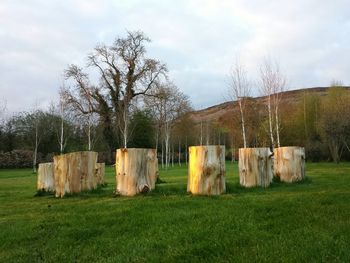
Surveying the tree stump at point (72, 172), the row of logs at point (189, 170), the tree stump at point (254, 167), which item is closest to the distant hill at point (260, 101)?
the tree stump at point (254, 167)

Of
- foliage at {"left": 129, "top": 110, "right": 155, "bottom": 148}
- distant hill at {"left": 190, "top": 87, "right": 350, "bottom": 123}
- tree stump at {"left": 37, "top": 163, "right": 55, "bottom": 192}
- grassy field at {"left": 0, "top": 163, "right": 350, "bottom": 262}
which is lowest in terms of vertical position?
grassy field at {"left": 0, "top": 163, "right": 350, "bottom": 262}

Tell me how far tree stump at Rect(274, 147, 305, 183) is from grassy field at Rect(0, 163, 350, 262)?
5.47 m

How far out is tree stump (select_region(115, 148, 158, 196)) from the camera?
994 cm

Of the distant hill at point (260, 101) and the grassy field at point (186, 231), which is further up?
the distant hill at point (260, 101)

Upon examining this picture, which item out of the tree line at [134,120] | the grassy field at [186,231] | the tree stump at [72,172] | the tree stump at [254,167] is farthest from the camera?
the tree line at [134,120]

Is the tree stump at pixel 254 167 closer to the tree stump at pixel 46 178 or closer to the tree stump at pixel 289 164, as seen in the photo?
the tree stump at pixel 289 164

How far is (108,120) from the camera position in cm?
5678

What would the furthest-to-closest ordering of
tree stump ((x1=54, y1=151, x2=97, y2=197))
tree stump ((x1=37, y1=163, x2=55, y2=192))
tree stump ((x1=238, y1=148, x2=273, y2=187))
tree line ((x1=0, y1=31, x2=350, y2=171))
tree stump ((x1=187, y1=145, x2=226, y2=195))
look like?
tree line ((x1=0, y1=31, x2=350, y2=171)) < tree stump ((x1=37, y1=163, x2=55, y2=192)) < tree stump ((x1=238, y1=148, x2=273, y2=187)) < tree stump ((x1=54, y1=151, x2=97, y2=197)) < tree stump ((x1=187, y1=145, x2=226, y2=195))

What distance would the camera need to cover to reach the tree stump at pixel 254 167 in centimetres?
1161

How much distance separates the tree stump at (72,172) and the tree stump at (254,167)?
4084mm

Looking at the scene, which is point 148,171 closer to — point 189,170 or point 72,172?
point 189,170

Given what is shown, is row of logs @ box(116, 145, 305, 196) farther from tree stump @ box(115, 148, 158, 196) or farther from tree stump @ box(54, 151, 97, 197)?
tree stump @ box(54, 151, 97, 197)

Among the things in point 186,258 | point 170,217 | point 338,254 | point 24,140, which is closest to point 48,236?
point 170,217

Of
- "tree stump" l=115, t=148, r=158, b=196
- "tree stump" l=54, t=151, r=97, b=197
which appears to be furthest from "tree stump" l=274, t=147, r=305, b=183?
"tree stump" l=54, t=151, r=97, b=197
